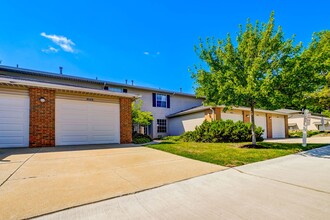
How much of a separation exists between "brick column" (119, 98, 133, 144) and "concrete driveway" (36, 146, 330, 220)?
7.65 m

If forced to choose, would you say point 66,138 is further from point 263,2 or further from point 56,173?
point 263,2

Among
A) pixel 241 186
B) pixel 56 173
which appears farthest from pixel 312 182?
pixel 56 173

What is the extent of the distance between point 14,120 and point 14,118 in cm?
9

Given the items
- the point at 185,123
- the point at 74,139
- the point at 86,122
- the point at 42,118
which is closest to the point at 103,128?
the point at 86,122

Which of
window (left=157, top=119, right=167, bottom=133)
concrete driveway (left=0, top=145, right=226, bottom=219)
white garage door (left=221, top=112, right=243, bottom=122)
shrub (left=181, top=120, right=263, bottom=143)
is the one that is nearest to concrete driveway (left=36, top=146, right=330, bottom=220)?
concrete driveway (left=0, top=145, right=226, bottom=219)

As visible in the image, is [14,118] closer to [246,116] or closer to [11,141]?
[11,141]

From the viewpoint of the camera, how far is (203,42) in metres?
9.67

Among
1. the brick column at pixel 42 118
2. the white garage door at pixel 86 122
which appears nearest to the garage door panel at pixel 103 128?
the white garage door at pixel 86 122

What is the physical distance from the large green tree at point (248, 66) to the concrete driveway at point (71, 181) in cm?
470

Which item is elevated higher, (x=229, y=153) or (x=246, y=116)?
(x=246, y=116)

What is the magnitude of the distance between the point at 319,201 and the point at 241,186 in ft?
4.02

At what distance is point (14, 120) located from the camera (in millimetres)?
8203

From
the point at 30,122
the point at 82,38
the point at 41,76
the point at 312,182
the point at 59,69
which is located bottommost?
the point at 312,182

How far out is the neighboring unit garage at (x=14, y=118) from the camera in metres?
8.05
